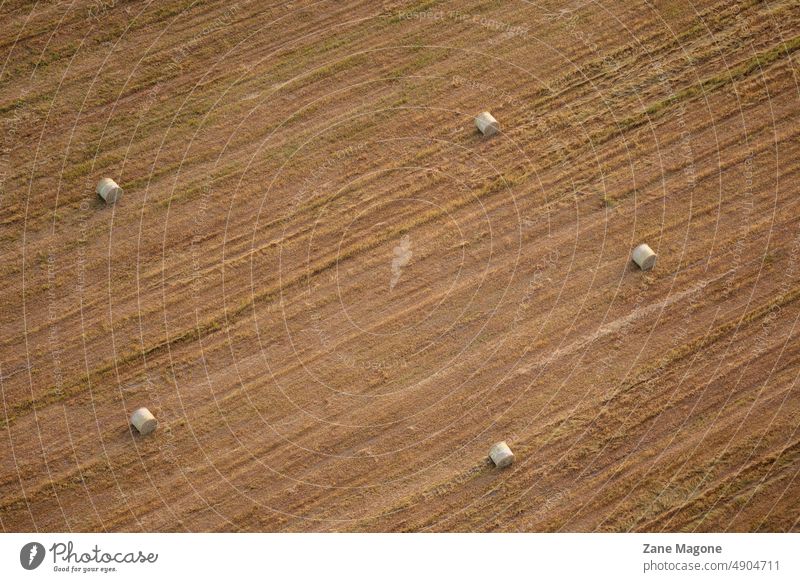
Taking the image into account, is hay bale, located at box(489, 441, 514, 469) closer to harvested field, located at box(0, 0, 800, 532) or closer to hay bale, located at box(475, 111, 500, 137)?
harvested field, located at box(0, 0, 800, 532)

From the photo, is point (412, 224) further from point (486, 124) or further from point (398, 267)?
point (486, 124)

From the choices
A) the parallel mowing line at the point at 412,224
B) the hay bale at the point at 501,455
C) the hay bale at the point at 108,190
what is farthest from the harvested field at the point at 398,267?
the hay bale at the point at 501,455

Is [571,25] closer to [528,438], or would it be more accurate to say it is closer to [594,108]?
[594,108]

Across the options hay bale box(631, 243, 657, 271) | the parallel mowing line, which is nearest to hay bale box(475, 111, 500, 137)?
the parallel mowing line

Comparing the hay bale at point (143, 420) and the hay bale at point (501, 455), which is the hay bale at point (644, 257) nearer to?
the hay bale at point (501, 455)
